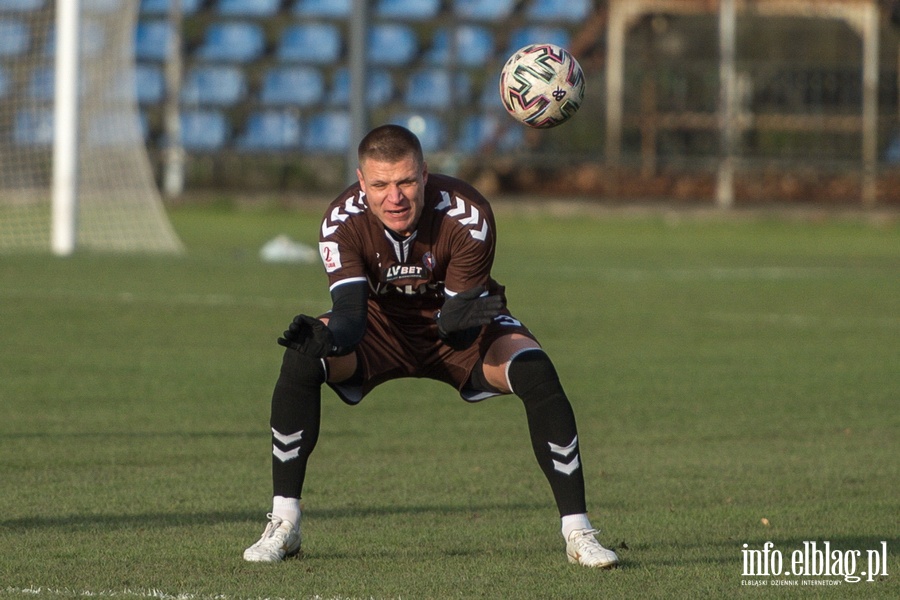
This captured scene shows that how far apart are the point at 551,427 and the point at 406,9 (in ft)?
94.6

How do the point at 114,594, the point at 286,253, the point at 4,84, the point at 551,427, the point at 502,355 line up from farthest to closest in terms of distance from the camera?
the point at 4,84
the point at 286,253
the point at 502,355
the point at 551,427
the point at 114,594

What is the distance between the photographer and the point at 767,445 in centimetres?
798

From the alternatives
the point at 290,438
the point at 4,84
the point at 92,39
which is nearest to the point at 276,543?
the point at 290,438

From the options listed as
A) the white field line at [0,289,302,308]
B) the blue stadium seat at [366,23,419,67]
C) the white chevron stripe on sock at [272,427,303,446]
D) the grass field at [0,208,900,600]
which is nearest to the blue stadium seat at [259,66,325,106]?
the blue stadium seat at [366,23,419,67]

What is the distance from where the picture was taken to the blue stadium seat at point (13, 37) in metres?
19.7

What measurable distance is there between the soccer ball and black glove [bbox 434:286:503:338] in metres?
1.44

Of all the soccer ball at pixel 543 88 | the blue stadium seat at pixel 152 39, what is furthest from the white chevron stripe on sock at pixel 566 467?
the blue stadium seat at pixel 152 39

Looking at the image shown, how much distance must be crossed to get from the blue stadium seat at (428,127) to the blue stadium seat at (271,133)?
6.43 ft

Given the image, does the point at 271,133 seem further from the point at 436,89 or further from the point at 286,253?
the point at 286,253

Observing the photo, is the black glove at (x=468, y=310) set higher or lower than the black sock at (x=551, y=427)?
higher

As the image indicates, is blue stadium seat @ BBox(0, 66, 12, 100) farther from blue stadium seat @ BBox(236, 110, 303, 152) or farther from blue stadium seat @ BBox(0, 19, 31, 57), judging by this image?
blue stadium seat @ BBox(236, 110, 303, 152)

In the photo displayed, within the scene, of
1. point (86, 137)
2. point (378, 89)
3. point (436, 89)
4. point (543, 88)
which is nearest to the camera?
point (543, 88)

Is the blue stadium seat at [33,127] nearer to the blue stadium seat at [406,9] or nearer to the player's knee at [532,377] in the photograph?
the blue stadium seat at [406,9]

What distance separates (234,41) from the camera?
108 feet
